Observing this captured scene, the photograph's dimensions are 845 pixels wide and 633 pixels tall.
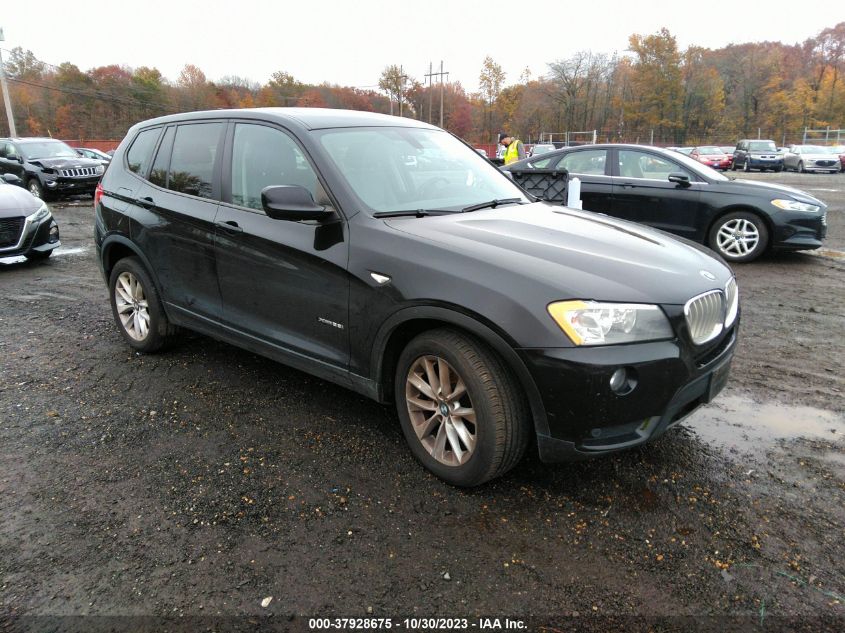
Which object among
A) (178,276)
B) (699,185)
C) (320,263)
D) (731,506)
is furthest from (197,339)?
(699,185)

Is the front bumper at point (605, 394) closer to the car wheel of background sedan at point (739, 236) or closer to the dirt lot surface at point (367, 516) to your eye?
the dirt lot surface at point (367, 516)

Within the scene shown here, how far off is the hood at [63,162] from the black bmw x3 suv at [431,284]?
551 inches

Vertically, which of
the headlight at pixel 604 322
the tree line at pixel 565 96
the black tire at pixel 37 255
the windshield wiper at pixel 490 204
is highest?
the tree line at pixel 565 96

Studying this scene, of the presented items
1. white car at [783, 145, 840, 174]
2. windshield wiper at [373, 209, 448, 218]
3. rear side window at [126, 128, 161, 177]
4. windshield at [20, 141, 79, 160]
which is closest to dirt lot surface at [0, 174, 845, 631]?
windshield wiper at [373, 209, 448, 218]

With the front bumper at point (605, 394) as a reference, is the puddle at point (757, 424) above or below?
below

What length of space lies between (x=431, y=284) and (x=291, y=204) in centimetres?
88

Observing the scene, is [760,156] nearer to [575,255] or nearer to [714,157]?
[714,157]

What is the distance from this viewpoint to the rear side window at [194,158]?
12.6 ft

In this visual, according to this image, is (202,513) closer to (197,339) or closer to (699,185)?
(197,339)

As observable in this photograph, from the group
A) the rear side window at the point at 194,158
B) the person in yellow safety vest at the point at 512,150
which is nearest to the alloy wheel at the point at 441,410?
the rear side window at the point at 194,158

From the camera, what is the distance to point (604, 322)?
242 cm

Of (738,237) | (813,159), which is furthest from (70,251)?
(813,159)

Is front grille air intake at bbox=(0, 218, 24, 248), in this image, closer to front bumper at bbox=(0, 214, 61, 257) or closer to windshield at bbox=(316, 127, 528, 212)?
front bumper at bbox=(0, 214, 61, 257)

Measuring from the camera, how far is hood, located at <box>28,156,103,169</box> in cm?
1573
